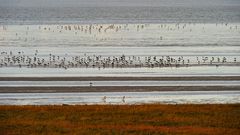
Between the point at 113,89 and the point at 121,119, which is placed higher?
the point at 113,89

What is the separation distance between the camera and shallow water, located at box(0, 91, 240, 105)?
4241 cm

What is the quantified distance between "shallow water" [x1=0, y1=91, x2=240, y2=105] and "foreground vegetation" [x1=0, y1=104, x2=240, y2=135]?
2719 millimetres

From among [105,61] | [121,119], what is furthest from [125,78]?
[121,119]

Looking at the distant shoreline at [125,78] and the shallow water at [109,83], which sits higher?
the distant shoreline at [125,78]

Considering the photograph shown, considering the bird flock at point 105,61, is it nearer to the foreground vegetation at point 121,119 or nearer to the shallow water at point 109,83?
the shallow water at point 109,83

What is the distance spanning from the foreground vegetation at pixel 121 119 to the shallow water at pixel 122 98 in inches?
107

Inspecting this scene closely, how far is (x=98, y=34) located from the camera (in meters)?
102

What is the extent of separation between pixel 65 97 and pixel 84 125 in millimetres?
9975

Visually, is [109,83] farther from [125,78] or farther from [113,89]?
[125,78]

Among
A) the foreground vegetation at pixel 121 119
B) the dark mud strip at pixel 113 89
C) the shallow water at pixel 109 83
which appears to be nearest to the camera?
the foreground vegetation at pixel 121 119

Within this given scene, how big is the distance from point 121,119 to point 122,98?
807 cm

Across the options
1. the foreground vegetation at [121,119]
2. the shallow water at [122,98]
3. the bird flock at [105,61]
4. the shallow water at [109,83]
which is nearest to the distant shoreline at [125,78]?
Result: the shallow water at [109,83]

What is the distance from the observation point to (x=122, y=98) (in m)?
43.8

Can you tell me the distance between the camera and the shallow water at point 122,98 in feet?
139
